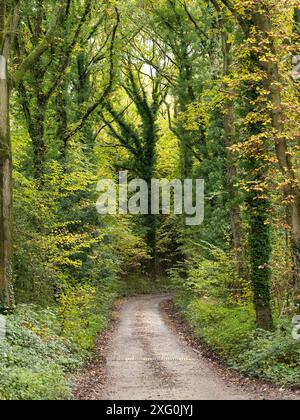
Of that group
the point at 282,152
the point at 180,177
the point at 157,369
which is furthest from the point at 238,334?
the point at 180,177

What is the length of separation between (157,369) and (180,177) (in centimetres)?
2113

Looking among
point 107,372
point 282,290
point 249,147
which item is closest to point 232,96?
point 249,147

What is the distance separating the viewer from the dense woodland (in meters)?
11.4

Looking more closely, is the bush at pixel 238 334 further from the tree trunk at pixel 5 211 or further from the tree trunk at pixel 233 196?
the tree trunk at pixel 5 211

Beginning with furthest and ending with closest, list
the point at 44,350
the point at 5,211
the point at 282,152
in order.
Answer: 1. the point at 5,211
2. the point at 282,152
3. the point at 44,350

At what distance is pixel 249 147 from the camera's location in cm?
1180

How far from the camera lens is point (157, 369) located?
12.0m

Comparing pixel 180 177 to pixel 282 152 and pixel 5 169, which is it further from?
pixel 5 169

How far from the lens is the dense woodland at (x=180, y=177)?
37.5 feet

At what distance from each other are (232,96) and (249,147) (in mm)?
1837

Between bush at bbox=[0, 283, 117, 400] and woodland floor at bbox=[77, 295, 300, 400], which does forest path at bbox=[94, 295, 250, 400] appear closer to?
woodland floor at bbox=[77, 295, 300, 400]

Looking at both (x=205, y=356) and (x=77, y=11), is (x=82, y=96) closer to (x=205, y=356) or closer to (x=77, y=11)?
(x=77, y=11)

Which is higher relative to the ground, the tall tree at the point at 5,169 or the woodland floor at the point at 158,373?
the tall tree at the point at 5,169

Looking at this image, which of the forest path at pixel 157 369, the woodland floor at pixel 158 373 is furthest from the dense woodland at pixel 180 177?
the forest path at pixel 157 369
